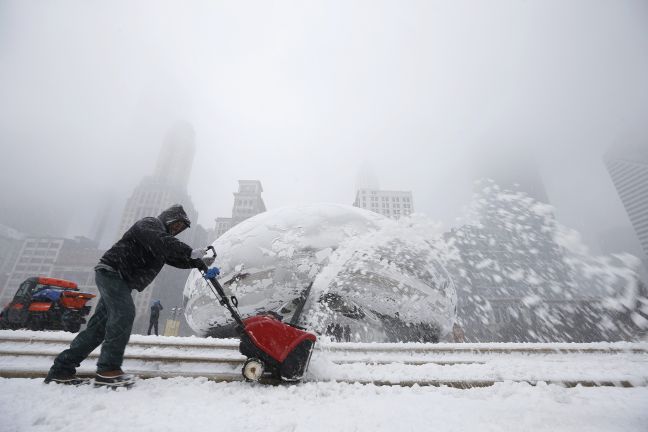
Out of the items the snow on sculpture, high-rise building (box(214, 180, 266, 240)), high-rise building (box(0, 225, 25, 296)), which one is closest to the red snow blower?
the snow on sculpture

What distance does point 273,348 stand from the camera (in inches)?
95.7

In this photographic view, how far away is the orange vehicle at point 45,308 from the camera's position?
893cm

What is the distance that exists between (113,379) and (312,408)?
164cm

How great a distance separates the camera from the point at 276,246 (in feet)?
17.6

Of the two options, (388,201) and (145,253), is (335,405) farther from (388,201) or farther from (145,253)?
(388,201)

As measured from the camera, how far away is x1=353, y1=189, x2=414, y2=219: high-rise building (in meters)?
110

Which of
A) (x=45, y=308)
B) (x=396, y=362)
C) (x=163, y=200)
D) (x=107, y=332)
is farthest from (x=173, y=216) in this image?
(x=163, y=200)

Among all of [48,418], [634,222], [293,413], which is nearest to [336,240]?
[293,413]

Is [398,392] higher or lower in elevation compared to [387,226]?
lower

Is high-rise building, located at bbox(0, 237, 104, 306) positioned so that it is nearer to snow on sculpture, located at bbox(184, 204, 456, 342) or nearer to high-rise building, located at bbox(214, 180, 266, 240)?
high-rise building, located at bbox(214, 180, 266, 240)

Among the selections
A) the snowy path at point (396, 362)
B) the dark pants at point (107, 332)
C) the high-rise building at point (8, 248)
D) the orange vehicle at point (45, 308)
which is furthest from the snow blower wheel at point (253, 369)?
the high-rise building at point (8, 248)

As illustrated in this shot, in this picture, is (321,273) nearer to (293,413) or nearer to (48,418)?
(293,413)

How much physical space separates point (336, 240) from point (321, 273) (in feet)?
2.54

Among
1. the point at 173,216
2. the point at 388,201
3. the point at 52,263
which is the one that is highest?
the point at 388,201
